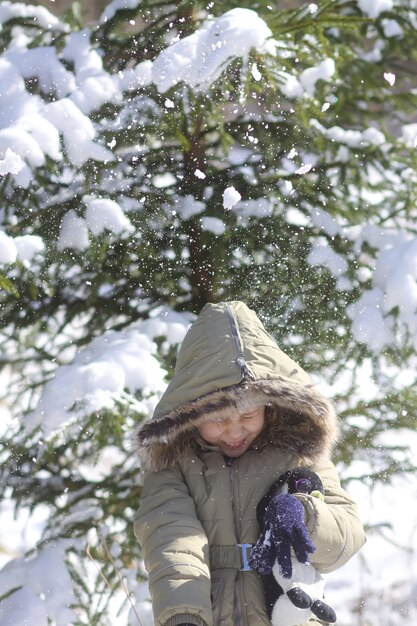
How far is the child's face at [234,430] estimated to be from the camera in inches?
123

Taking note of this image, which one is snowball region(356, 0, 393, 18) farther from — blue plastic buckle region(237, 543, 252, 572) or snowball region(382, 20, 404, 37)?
blue plastic buckle region(237, 543, 252, 572)

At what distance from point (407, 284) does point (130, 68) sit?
1.95 meters

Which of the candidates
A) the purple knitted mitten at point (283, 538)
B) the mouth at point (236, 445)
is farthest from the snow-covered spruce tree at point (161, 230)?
the purple knitted mitten at point (283, 538)

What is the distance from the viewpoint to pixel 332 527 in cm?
288

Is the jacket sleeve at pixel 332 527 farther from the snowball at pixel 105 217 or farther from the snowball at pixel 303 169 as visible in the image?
the snowball at pixel 303 169

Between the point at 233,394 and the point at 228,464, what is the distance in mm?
316

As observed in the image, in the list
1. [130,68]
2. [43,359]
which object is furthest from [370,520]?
[130,68]

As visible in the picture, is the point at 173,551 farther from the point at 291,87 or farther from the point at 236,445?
the point at 291,87

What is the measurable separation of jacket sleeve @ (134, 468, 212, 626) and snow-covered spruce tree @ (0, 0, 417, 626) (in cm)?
88

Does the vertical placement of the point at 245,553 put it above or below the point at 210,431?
below

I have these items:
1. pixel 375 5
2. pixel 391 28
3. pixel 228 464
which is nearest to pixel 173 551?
pixel 228 464

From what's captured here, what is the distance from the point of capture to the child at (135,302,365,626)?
285cm

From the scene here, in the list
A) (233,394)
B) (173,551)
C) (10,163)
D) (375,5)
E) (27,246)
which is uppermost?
(375,5)

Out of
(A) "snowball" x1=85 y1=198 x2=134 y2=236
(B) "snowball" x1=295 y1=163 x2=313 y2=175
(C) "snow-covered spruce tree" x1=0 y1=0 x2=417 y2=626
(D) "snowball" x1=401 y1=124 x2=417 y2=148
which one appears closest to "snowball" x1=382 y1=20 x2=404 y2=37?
(C) "snow-covered spruce tree" x1=0 y1=0 x2=417 y2=626
